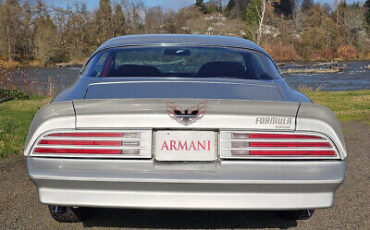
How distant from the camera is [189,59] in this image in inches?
161

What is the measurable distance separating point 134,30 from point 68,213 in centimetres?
6338

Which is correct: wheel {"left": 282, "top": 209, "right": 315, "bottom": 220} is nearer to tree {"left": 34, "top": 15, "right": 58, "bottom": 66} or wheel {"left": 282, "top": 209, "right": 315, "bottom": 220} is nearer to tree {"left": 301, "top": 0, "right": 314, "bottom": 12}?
tree {"left": 34, "top": 15, "right": 58, "bottom": 66}

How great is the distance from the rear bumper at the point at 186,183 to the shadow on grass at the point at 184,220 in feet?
2.53

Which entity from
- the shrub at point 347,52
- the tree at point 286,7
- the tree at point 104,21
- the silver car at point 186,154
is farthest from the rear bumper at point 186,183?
the tree at point 286,7

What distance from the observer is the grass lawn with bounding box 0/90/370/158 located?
233 inches

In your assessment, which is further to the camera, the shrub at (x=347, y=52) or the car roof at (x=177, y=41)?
the shrub at (x=347, y=52)

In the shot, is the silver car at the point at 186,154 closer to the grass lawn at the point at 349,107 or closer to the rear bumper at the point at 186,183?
the rear bumper at the point at 186,183

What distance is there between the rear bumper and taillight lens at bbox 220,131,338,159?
0.15 ft

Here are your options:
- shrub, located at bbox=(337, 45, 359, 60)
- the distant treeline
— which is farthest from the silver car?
shrub, located at bbox=(337, 45, 359, 60)

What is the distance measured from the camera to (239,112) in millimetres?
2400

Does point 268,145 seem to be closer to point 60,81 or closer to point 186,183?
point 186,183

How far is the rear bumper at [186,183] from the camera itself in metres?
2.38

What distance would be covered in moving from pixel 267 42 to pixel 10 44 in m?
34.4

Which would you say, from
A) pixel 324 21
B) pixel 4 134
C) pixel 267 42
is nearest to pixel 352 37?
pixel 324 21
